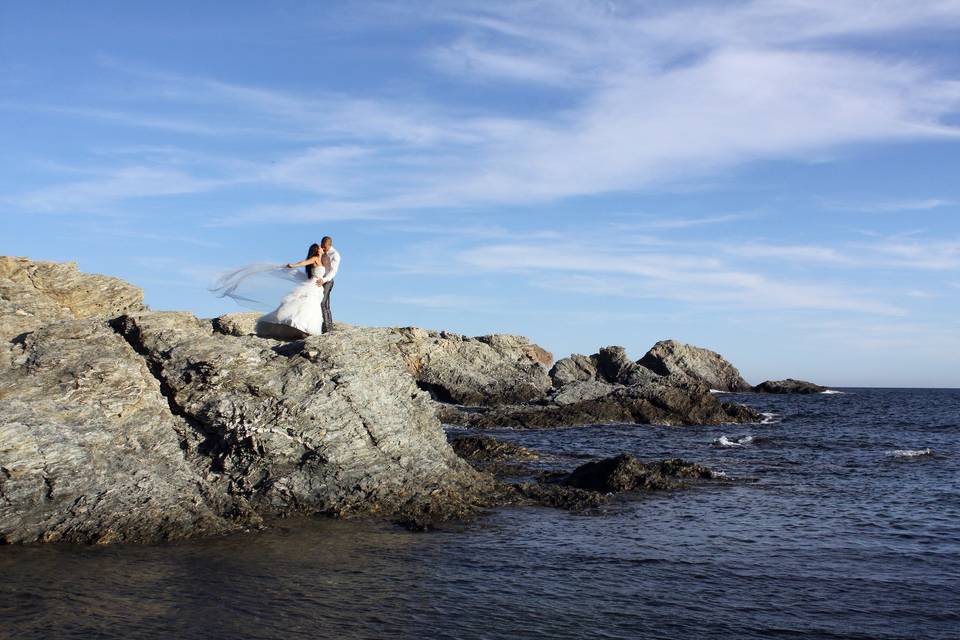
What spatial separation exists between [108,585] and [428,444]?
8.28 m

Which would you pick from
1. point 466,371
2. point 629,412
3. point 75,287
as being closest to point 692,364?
point 466,371

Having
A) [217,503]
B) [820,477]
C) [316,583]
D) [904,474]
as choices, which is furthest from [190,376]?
[904,474]

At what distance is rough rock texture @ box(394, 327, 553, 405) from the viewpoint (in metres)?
67.7

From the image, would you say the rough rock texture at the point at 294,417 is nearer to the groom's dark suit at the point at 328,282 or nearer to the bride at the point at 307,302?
the bride at the point at 307,302

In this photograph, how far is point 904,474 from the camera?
84.0 feet

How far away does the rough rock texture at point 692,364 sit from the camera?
315 feet

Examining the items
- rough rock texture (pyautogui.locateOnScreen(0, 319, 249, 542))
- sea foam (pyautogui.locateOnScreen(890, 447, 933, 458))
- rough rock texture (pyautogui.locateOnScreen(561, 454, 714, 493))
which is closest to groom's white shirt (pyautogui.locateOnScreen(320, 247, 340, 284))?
rough rock texture (pyautogui.locateOnScreen(0, 319, 249, 542))

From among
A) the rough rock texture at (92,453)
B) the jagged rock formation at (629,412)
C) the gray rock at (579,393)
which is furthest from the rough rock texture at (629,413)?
the rough rock texture at (92,453)

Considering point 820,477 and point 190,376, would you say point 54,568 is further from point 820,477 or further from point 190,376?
point 820,477

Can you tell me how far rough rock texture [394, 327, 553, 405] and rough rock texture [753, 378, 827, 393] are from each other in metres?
55.3

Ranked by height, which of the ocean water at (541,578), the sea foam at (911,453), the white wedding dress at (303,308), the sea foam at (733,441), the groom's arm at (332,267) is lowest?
the ocean water at (541,578)

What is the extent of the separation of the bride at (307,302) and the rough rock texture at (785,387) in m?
108

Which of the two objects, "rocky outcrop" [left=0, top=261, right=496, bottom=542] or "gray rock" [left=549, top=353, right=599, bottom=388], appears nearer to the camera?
"rocky outcrop" [left=0, top=261, right=496, bottom=542]

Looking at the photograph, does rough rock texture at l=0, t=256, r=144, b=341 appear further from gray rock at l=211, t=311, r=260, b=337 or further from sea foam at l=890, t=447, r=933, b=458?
sea foam at l=890, t=447, r=933, b=458
